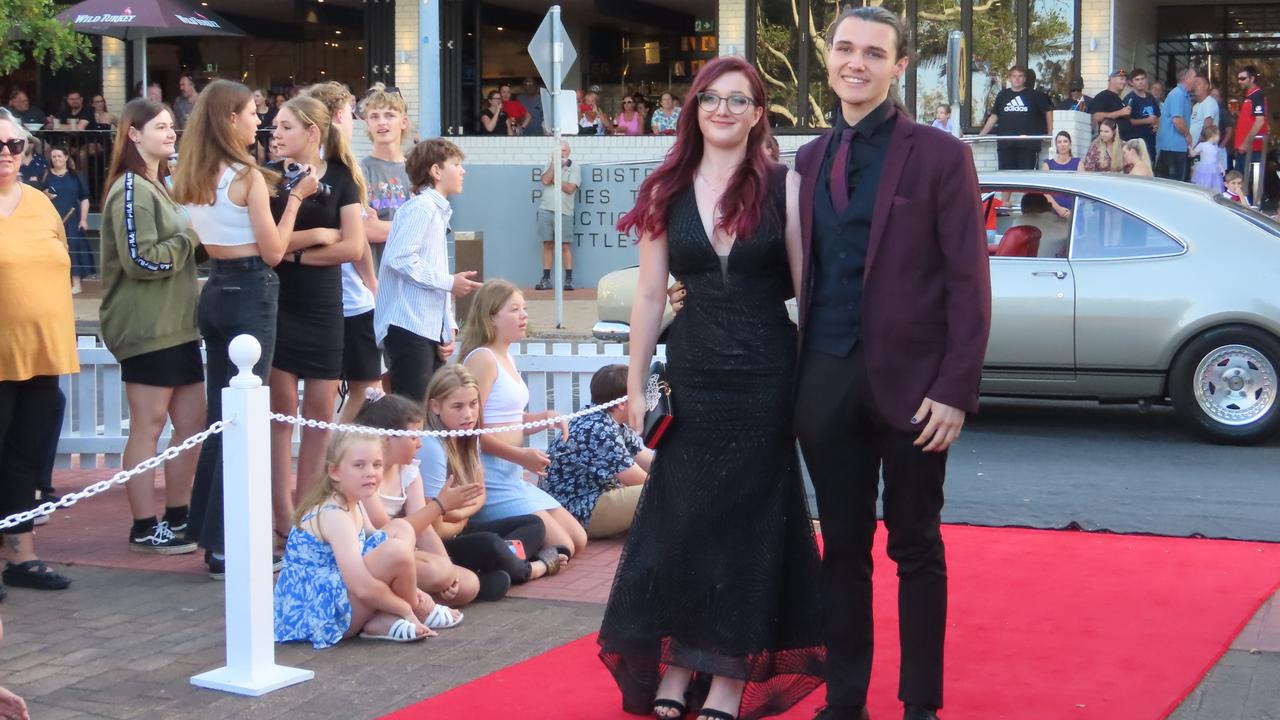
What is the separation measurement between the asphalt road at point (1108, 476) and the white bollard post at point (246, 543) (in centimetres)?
366

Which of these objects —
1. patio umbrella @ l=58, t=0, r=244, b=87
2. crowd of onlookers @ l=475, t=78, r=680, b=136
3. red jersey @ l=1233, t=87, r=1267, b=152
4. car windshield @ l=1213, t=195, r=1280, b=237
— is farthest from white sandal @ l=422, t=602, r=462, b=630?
crowd of onlookers @ l=475, t=78, r=680, b=136

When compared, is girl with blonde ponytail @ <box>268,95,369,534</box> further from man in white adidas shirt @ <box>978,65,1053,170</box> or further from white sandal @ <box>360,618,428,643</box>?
man in white adidas shirt @ <box>978,65,1053,170</box>

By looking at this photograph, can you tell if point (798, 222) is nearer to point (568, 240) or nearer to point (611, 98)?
point (568, 240)

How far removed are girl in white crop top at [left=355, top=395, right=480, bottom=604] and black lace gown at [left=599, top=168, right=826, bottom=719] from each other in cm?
141

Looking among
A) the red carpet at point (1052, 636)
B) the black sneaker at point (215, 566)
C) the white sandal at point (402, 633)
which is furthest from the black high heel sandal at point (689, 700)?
the black sneaker at point (215, 566)

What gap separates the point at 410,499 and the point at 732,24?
66.0ft

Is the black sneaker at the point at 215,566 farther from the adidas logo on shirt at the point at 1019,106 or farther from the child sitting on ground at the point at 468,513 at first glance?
the adidas logo on shirt at the point at 1019,106

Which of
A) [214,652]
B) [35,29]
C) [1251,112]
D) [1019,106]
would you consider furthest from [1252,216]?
[35,29]

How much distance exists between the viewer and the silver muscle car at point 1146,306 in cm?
973

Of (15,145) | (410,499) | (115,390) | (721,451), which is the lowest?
(410,499)

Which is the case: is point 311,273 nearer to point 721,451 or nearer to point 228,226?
point 228,226

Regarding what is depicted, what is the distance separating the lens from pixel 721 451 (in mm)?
4512

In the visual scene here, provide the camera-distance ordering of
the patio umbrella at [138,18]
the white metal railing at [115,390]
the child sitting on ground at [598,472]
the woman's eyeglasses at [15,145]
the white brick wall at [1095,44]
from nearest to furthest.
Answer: the woman's eyeglasses at [15,145]
the child sitting on ground at [598,472]
the white metal railing at [115,390]
the patio umbrella at [138,18]
the white brick wall at [1095,44]

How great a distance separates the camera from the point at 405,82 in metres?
26.4
